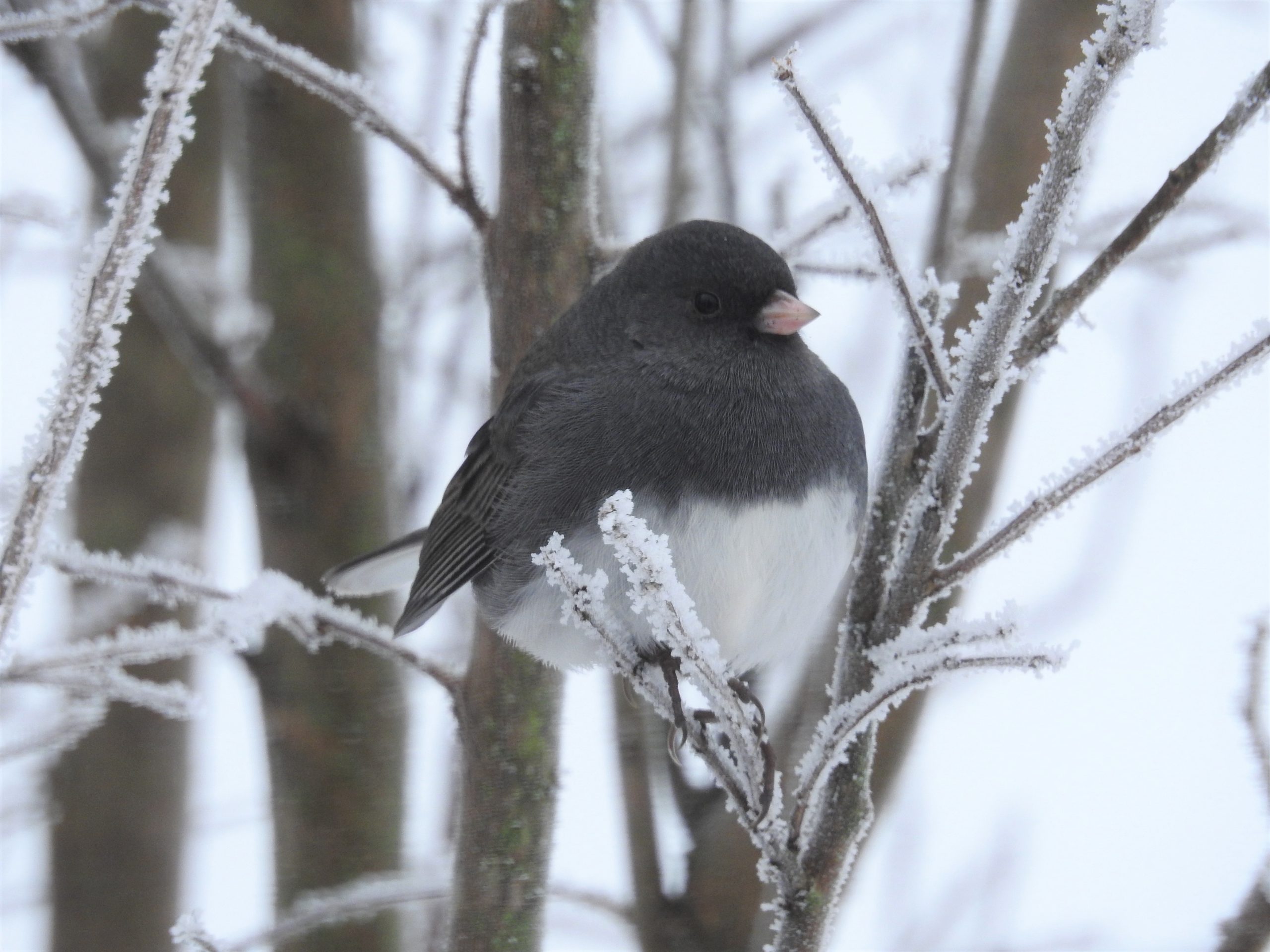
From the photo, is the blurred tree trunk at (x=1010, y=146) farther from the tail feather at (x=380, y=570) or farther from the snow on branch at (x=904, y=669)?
the snow on branch at (x=904, y=669)

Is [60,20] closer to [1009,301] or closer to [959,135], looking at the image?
[1009,301]

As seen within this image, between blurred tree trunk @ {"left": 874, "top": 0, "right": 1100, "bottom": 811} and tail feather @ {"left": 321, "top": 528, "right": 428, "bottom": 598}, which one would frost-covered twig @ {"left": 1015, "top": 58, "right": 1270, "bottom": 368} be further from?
tail feather @ {"left": 321, "top": 528, "right": 428, "bottom": 598}

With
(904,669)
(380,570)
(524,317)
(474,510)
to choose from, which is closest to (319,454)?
(380,570)

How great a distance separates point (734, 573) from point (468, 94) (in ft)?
2.11

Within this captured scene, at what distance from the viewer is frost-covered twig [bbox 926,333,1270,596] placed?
0.91 metres

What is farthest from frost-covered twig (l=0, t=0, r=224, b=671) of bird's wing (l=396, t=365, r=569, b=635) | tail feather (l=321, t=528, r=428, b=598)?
tail feather (l=321, t=528, r=428, b=598)

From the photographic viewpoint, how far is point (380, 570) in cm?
189

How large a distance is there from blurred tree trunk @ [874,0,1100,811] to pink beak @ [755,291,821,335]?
458 mm

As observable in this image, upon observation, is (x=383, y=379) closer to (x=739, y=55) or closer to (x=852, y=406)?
(x=852, y=406)

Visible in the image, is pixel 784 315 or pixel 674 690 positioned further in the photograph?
pixel 784 315

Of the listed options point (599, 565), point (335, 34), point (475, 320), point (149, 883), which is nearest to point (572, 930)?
point (599, 565)

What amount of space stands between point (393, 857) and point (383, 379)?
0.77 metres

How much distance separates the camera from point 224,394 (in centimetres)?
179

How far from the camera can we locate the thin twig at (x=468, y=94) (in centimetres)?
134
